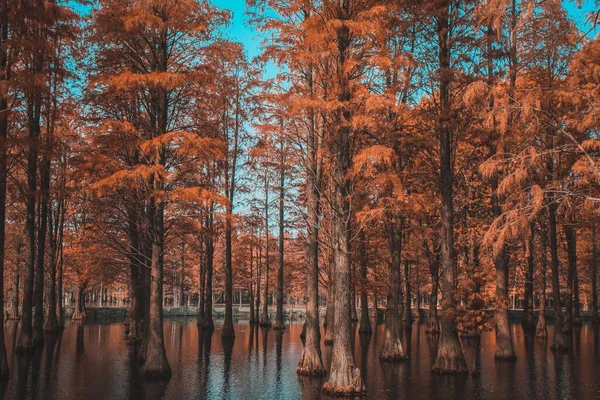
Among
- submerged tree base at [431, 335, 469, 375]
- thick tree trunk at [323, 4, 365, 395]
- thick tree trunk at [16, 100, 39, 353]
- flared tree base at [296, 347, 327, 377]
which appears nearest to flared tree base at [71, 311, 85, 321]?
thick tree trunk at [16, 100, 39, 353]

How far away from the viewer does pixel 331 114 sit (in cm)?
1447

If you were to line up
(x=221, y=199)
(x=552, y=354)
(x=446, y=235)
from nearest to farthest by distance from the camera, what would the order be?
(x=221, y=199)
(x=446, y=235)
(x=552, y=354)

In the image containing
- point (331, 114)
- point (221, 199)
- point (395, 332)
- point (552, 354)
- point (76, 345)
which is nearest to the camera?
point (331, 114)

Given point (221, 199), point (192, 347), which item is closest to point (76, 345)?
point (192, 347)

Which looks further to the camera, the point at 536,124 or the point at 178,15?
the point at 178,15

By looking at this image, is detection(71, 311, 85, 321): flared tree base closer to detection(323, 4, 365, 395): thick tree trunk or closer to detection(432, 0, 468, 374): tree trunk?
detection(432, 0, 468, 374): tree trunk

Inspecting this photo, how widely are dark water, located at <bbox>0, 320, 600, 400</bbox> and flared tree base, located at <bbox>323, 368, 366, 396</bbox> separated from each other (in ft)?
1.19

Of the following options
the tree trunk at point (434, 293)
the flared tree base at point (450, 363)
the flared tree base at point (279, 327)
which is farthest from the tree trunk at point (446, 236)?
the flared tree base at point (279, 327)

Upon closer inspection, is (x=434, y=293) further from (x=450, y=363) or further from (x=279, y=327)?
(x=450, y=363)

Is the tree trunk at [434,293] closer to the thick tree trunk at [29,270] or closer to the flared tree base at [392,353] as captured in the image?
the flared tree base at [392,353]

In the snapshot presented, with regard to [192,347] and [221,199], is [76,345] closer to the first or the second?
[192,347]

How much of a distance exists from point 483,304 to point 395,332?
467 centimetres

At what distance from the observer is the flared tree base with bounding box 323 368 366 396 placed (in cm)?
1269

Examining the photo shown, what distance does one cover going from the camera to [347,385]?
12.8 m
